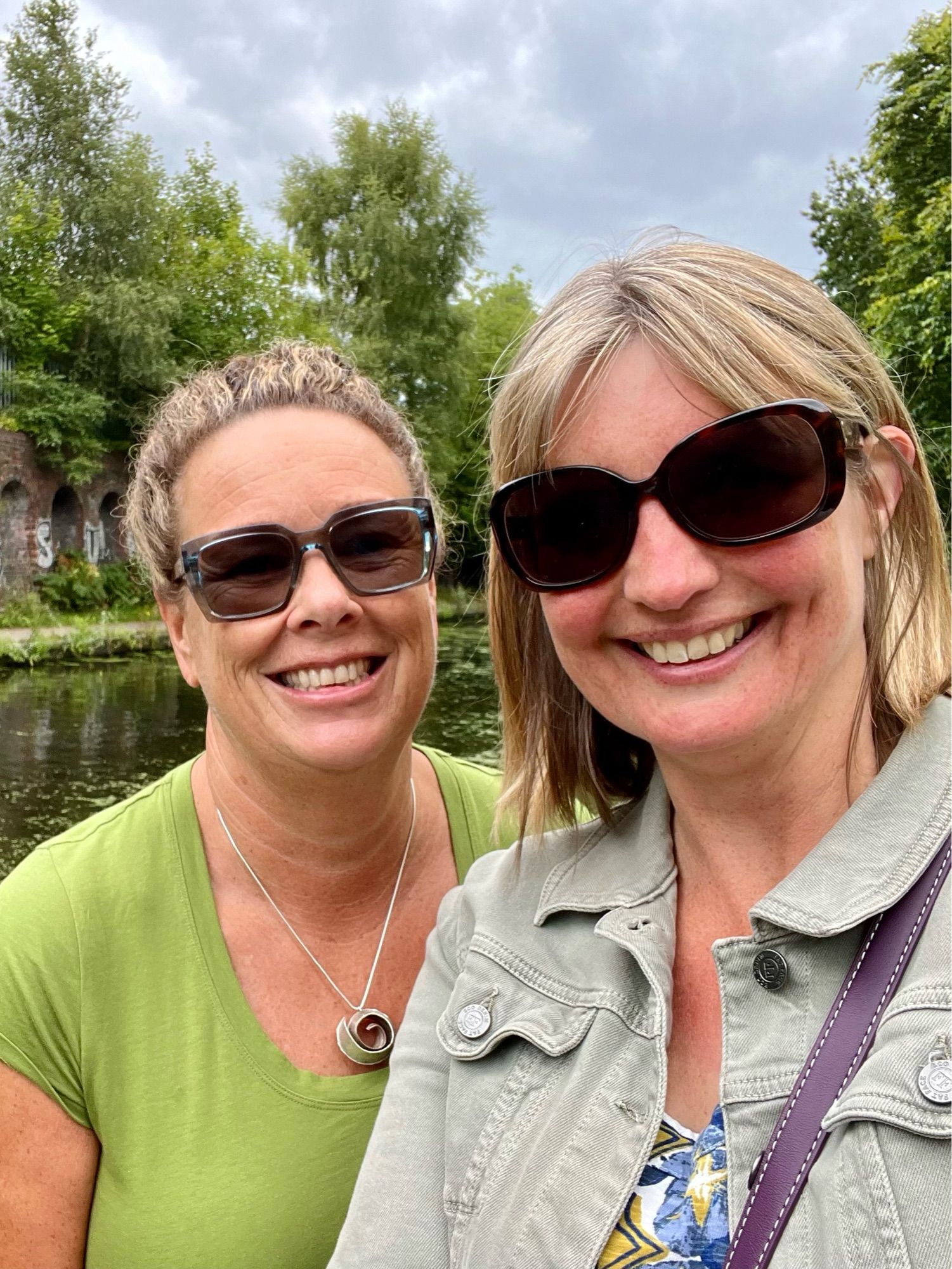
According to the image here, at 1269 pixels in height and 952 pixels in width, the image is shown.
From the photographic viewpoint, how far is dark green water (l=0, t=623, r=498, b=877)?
804 centimetres

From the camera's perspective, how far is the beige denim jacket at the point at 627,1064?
963 millimetres

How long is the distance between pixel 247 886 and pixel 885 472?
138 centimetres

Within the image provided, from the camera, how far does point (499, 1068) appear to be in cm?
130

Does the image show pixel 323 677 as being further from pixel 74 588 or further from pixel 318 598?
pixel 74 588

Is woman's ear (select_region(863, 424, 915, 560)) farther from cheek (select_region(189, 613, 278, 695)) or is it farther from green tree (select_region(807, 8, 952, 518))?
green tree (select_region(807, 8, 952, 518))

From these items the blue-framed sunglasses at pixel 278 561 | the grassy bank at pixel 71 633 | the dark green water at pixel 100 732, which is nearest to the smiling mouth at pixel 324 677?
the blue-framed sunglasses at pixel 278 561

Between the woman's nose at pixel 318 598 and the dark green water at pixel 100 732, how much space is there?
377cm

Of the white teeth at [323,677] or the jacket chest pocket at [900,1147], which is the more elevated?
the white teeth at [323,677]

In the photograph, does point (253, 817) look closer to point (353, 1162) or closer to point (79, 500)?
point (353, 1162)

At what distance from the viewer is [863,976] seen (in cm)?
108

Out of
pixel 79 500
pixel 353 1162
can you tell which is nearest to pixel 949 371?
pixel 79 500

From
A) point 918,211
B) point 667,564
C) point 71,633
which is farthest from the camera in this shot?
point 918,211

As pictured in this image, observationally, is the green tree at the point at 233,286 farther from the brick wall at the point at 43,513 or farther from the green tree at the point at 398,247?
the brick wall at the point at 43,513

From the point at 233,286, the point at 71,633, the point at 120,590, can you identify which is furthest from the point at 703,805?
the point at 233,286
